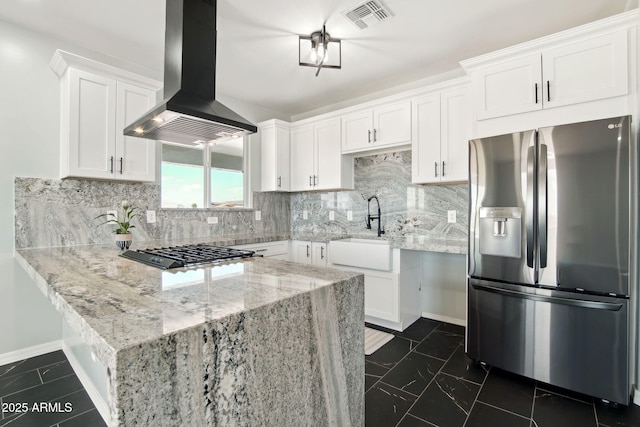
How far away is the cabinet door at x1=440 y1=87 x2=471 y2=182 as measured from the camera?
8.84 ft

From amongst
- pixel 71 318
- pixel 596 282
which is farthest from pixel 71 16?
pixel 596 282

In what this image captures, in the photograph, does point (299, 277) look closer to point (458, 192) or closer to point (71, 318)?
point (71, 318)

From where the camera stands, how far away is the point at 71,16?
2.24 meters

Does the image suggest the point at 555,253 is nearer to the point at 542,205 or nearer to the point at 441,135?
the point at 542,205

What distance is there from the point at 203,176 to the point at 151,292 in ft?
9.08

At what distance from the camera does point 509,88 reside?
85.9 inches

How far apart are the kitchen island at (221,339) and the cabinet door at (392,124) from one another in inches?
81.8

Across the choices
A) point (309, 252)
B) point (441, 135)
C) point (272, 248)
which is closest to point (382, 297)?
point (309, 252)

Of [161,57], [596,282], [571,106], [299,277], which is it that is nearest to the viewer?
[299,277]

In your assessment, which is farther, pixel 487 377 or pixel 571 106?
pixel 487 377

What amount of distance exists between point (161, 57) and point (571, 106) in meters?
3.36

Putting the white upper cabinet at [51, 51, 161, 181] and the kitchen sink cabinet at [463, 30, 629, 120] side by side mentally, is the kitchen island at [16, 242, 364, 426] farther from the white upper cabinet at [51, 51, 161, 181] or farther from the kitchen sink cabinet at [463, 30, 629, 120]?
the kitchen sink cabinet at [463, 30, 629, 120]

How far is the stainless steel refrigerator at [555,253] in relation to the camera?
5.74ft

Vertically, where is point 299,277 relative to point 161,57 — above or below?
below
